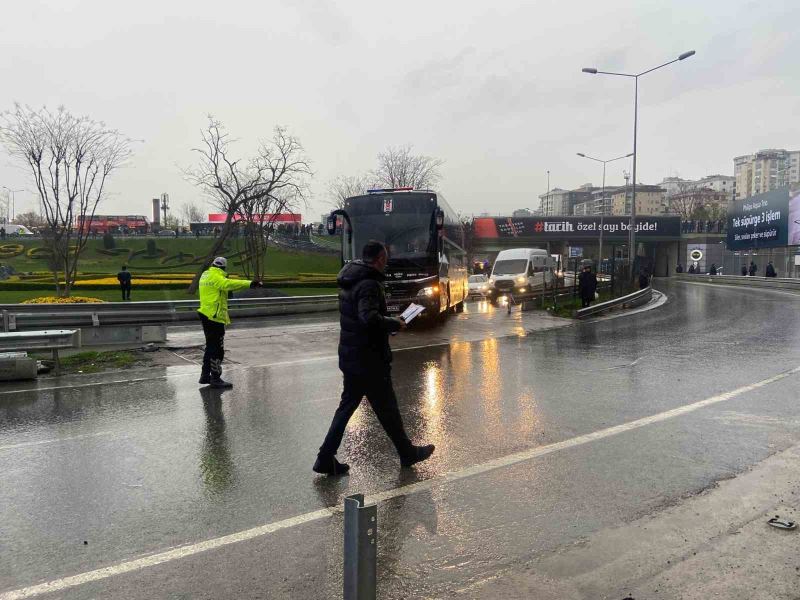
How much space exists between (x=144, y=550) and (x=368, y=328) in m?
2.19

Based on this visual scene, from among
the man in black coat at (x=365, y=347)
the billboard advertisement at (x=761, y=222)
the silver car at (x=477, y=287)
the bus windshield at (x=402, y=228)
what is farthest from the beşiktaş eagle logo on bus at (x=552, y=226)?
the man in black coat at (x=365, y=347)

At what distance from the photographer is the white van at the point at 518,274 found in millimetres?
28391

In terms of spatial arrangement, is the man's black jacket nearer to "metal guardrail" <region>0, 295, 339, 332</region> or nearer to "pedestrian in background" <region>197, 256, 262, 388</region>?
"pedestrian in background" <region>197, 256, 262, 388</region>

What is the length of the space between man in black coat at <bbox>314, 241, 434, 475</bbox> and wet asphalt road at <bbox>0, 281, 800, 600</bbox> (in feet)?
1.06

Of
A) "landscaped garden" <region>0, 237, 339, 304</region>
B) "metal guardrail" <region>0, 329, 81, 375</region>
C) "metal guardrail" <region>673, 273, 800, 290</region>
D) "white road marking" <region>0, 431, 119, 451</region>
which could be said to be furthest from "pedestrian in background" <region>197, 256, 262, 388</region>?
"metal guardrail" <region>673, 273, 800, 290</region>

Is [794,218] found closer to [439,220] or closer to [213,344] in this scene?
[439,220]

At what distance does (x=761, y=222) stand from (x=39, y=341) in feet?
167

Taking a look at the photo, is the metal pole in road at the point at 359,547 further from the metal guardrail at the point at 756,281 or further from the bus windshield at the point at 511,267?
the metal guardrail at the point at 756,281

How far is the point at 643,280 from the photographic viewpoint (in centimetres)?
3078

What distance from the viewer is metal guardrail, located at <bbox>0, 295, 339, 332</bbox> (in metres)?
13.6

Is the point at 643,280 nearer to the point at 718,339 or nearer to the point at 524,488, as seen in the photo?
the point at 718,339

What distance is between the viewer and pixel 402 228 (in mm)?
16406

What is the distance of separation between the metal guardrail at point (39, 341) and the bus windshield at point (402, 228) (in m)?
8.00

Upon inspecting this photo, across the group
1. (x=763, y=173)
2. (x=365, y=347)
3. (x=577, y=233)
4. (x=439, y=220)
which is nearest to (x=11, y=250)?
(x=439, y=220)
